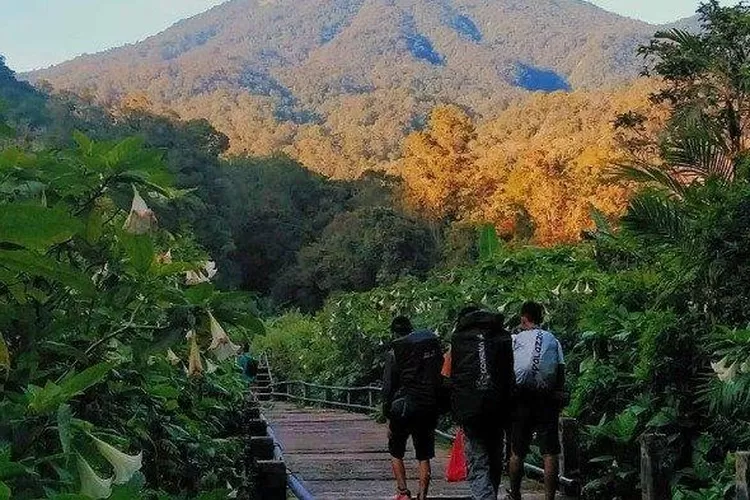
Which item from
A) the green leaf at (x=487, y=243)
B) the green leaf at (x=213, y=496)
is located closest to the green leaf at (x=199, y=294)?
the green leaf at (x=213, y=496)

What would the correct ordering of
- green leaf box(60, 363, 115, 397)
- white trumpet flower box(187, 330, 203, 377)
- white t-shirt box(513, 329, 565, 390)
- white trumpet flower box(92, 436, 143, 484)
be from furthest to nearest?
white t-shirt box(513, 329, 565, 390)
white trumpet flower box(187, 330, 203, 377)
white trumpet flower box(92, 436, 143, 484)
green leaf box(60, 363, 115, 397)

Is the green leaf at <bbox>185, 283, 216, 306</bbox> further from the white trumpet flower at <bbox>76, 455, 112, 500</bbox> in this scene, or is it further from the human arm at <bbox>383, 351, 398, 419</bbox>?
the human arm at <bbox>383, 351, 398, 419</bbox>

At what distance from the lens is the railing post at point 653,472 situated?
4820 mm

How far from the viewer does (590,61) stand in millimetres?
138000

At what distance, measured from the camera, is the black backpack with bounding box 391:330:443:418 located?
19.7 ft

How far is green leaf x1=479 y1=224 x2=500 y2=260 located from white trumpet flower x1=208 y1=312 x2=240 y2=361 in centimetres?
1071

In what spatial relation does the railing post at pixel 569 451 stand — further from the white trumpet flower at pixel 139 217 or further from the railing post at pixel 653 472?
the white trumpet flower at pixel 139 217

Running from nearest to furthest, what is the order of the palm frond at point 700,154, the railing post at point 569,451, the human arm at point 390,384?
1. the human arm at point 390,384
2. the palm frond at point 700,154
3. the railing post at point 569,451

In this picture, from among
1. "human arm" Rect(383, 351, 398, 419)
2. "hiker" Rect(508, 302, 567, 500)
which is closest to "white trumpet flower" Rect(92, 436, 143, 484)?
"hiker" Rect(508, 302, 567, 500)

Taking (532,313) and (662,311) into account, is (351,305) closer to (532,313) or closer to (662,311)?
(662,311)

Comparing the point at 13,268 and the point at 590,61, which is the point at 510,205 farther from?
the point at 590,61

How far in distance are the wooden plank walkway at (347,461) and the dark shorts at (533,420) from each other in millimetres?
927

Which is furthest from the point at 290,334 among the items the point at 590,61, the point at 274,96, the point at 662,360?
the point at 590,61

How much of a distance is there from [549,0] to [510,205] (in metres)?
166
